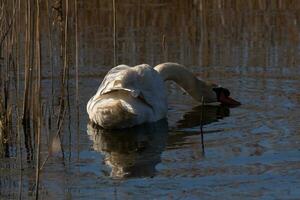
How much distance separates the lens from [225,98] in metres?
10.6

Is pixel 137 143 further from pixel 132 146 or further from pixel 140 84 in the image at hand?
pixel 140 84

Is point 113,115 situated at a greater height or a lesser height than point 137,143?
greater

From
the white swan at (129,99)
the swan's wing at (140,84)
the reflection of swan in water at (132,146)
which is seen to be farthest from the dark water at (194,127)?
the swan's wing at (140,84)

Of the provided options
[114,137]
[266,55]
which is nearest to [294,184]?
[114,137]

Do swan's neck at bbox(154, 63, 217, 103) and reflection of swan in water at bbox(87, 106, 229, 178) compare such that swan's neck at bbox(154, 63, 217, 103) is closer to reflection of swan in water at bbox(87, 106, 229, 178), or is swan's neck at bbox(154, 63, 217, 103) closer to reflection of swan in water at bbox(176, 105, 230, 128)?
reflection of swan in water at bbox(176, 105, 230, 128)

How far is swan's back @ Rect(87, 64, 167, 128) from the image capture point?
918 centimetres

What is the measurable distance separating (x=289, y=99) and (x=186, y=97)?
1555 mm

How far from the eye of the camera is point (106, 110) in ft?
30.1

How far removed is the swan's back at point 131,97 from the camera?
9180 mm

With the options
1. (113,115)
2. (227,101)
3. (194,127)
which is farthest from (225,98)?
(113,115)

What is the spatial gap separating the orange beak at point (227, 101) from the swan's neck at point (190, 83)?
21 centimetres

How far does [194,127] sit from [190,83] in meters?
1.47

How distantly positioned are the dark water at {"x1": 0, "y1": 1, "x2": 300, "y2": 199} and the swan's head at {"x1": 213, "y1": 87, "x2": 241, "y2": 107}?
0.34 ft

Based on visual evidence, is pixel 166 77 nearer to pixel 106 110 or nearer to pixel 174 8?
pixel 106 110
